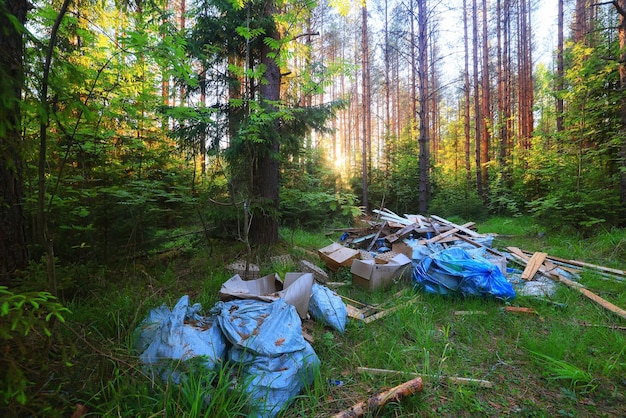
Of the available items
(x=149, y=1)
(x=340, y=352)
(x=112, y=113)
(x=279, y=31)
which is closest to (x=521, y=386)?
(x=340, y=352)

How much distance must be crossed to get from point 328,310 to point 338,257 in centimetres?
179

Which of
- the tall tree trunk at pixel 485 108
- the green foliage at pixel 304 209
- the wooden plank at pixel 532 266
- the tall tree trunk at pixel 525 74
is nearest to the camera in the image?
the wooden plank at pixel 532 266

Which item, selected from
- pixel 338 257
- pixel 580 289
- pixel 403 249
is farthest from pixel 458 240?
pixel 338 257

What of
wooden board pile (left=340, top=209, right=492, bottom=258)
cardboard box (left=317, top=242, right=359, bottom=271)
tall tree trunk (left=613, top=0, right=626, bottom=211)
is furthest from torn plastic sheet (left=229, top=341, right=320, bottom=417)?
tall tree trunk (left=613, top=0, right=626, bottom=211)

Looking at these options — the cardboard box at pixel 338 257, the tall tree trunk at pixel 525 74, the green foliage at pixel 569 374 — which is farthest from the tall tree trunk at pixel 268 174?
the tall tree trunk at pixel 525 74

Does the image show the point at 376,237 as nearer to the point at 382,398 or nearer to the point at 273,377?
the point at 382,398

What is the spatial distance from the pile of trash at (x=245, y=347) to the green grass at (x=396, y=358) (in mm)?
81

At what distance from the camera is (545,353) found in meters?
2.27

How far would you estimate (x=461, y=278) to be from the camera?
10.9 feet

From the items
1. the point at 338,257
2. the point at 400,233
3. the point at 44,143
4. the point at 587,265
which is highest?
the point at 44,143

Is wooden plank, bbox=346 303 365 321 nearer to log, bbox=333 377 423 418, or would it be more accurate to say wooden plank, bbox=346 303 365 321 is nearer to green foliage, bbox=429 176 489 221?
log, bbox=333 377 423 418

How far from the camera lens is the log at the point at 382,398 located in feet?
5.40

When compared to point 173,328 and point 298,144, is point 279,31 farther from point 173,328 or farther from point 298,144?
point 173,328

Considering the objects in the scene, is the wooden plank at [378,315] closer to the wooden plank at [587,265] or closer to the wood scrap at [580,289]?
the wood scrap at [580,289]
